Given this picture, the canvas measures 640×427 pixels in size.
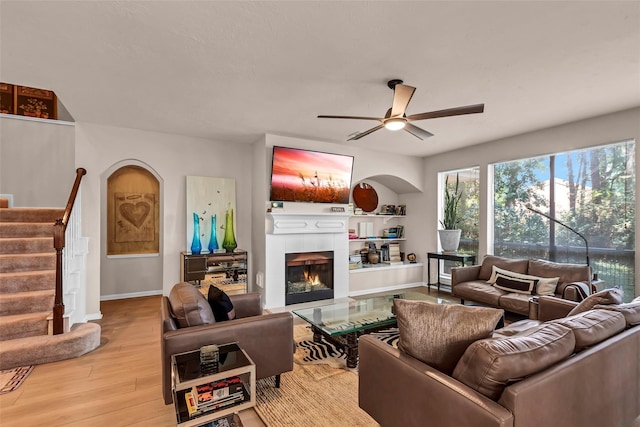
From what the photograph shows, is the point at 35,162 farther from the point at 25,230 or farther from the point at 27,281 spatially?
the point at 27,281

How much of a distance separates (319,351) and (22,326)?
287cm

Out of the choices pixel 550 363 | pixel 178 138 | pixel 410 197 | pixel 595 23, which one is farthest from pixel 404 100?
pixel 410 197

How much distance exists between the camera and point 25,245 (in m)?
3.57

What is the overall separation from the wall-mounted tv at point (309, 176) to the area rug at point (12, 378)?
3.10 metres

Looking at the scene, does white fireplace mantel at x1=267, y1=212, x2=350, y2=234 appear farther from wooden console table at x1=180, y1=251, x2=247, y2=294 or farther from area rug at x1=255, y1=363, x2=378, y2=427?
area rug at x1=255, y1=363, x2=378, y2=427

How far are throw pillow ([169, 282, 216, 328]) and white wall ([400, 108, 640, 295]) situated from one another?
4.67m

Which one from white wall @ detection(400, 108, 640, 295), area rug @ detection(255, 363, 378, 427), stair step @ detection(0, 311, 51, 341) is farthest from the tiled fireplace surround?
stair step @ detection(0, 311, 51, 341)

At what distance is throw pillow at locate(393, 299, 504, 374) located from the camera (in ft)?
4.95

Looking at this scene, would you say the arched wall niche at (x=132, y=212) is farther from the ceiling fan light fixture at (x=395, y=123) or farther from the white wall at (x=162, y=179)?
the ceiling fan light fixture at (x=395, y=123)

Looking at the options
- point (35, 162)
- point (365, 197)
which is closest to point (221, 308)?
point (365, 197)

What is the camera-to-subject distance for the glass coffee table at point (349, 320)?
9.05 ft

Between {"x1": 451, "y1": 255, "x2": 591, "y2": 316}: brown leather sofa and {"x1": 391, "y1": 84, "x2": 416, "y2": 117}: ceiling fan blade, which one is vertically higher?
{"x1": 391, "y1": 84, "x2": 416, "y2": 117}: ceiling fan blade

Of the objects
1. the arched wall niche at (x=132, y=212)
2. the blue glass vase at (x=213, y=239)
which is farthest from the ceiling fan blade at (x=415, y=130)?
the arched wall niche at (x=132, y=212)

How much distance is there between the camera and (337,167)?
5082 mm
